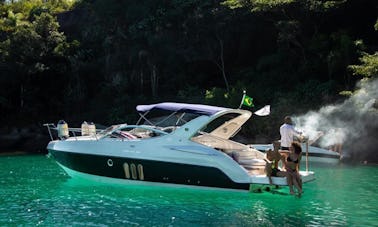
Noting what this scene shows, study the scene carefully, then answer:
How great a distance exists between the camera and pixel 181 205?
12328 millimetres

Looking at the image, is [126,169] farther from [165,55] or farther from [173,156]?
[165,55]

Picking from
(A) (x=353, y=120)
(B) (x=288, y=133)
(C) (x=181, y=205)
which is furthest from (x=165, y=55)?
(C) (x=181, y=205)

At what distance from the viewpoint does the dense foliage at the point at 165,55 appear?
94.1 feet

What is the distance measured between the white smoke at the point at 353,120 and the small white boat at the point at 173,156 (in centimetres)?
766

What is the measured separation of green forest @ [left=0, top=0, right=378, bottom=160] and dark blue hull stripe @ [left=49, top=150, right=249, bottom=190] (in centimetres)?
1273

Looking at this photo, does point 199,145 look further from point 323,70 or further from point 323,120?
point 323,70

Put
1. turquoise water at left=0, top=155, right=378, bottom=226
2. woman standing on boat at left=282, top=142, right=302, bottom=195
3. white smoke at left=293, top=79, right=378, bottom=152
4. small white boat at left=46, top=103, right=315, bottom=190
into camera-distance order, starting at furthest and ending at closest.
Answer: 1. white smoke at left=293, top=79, right=378, bottom=152
2. small white boat at left=46, top=103, right=315, bottom=190
3. woman standing on boat at left=282, top=142, right=302, bottom=195
4. turquoise water at left=0, top=155, right=378, bottom=226

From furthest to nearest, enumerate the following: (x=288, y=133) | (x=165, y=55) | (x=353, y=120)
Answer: (x=165, y=55) < (x=353, y=120) < (x=288, y=133)

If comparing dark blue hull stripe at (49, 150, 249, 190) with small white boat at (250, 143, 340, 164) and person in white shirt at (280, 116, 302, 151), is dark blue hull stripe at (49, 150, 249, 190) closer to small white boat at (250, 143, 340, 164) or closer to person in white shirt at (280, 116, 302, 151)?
person in white shirt at (280, 116, 302, 151)

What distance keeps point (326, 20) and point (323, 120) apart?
841 cm

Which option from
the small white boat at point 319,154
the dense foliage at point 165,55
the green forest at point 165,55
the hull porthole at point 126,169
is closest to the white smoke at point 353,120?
the small white boat at point 319,154

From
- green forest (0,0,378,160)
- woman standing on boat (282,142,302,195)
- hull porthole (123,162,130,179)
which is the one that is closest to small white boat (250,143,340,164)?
green forest (0,0,378,160)

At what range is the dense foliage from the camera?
28688 millimetres

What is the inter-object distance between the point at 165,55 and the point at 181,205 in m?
23.2
